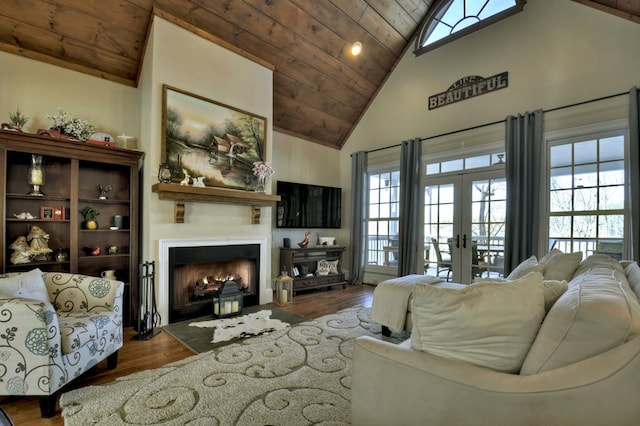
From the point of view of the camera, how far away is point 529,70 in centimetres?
418

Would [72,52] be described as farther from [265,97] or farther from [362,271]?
[362,271]

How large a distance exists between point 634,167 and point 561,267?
7.53 ft

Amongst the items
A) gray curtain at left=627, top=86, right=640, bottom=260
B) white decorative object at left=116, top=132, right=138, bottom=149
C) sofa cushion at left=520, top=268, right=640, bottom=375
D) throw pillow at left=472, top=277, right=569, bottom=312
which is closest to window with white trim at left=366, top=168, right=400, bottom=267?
gray curtain at left=627, top=86, right=640, bottom=260

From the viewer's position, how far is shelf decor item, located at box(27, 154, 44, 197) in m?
3.06

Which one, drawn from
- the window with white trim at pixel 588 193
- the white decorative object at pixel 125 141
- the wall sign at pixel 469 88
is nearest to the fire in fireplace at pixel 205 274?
the white decorative object at pixel 125 141

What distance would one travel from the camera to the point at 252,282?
432 cm

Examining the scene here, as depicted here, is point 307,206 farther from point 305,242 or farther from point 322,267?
point 322,267

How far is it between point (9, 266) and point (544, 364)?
4.16 meters

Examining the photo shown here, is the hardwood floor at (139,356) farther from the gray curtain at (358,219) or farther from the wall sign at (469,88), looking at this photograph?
the wall sign at (469,88)

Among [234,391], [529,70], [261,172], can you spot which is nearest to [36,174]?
[261,172]

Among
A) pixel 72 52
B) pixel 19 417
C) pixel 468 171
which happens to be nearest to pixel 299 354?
pixel 19 417

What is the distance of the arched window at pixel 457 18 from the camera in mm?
4473

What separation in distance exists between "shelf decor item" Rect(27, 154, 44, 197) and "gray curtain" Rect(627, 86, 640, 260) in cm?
627

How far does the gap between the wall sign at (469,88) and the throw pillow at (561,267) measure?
124 inches
